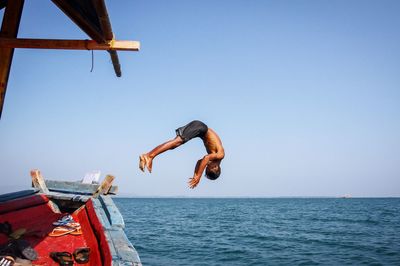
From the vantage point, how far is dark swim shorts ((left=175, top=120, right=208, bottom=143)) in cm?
446

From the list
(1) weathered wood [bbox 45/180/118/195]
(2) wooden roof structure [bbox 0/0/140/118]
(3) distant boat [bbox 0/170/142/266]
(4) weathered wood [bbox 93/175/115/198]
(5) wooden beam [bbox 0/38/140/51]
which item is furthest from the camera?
(1) weathered wood [bbox 45/180/118/195]

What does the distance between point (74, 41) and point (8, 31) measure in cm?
122

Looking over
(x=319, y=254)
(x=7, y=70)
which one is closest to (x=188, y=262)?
(x=319, y=254)

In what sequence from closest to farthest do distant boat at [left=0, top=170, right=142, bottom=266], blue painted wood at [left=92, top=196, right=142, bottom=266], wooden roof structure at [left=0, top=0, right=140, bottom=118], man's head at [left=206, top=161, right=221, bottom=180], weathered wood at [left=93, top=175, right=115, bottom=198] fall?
wooden roof structure at [left=0, top=0, right=140, bottom=118] → blue painted wood at [left=92, top=196, right=142, bottom=266] → distant boat at [left=0, top=170, right=142, bottom=266] → man's head at [left=206, top=161, right=221, bottom=180] → weathered wood at [left=93, top=175, right=115, bottom=198]

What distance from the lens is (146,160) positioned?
4012 mm

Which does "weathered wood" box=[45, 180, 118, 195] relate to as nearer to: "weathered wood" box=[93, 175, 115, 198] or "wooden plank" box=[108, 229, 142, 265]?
"weathered wood" box=[93, 175, 115, 198]

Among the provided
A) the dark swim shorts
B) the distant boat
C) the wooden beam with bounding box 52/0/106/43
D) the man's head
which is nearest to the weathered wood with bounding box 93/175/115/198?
the distant boat

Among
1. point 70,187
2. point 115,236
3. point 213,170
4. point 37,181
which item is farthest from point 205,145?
point 37,181

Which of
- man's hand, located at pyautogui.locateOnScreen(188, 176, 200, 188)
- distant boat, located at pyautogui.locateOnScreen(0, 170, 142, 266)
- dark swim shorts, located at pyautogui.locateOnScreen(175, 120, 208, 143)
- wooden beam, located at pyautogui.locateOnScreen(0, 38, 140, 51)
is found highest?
wooden beam, located at pyautogui.locateOnScreen(0, 38, 140, 51)

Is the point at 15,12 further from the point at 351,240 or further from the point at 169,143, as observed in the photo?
the point at 351,240

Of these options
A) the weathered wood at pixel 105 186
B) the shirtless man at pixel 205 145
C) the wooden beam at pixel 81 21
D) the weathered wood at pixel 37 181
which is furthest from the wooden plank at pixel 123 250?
the weathered wood at pixel 37 181

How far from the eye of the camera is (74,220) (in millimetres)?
6746

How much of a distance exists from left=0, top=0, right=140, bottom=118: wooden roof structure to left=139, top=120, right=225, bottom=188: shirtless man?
1.45 m

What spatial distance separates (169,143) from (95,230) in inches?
103
